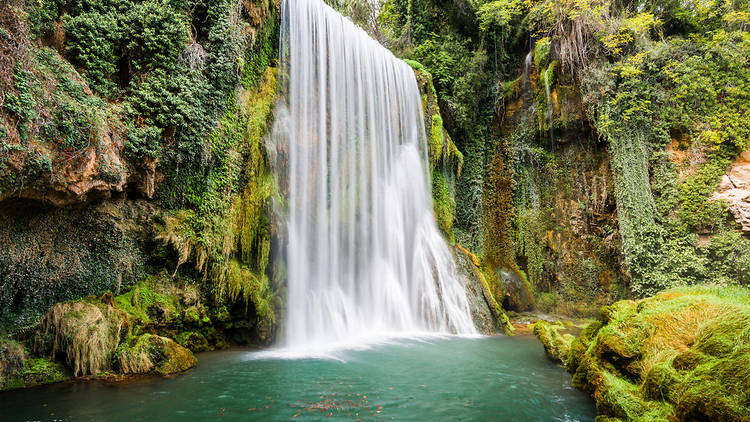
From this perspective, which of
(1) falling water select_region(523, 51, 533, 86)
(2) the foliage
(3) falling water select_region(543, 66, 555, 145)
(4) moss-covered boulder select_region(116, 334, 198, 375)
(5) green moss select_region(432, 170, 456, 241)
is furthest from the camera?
(1) falling water select_region(523, 51, 533, 86)

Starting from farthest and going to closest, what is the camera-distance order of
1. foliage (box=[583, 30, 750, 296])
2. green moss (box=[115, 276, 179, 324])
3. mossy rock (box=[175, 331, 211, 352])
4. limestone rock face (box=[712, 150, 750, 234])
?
foliage (box=[583, 30, 750, 296]) < limestone rock face (box=[712, 150, 750, 234]) < mossy rock (box=[175, 331, 211, 352]) < green moss (box=[115, 276, 179, 324])

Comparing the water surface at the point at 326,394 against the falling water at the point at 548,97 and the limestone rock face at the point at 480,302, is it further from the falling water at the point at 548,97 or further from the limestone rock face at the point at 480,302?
the falling water at the point at 548,97

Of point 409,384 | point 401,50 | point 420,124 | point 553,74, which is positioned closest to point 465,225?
point 420,124

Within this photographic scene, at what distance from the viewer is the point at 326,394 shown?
205 inches

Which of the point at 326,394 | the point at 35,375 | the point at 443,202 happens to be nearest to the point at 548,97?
the point at 443,202

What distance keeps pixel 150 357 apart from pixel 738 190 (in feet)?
57.5

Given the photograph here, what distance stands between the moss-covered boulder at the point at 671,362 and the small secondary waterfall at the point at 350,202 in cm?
590

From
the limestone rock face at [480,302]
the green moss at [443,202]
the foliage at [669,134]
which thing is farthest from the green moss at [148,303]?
the foliage at [669,134]

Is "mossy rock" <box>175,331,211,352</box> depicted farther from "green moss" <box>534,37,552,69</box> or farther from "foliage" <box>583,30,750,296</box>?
"green moss" <box>534,37,552,69</box>

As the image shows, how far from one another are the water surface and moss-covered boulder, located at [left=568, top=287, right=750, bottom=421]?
0.64 m

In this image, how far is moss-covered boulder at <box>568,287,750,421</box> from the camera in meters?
3.07

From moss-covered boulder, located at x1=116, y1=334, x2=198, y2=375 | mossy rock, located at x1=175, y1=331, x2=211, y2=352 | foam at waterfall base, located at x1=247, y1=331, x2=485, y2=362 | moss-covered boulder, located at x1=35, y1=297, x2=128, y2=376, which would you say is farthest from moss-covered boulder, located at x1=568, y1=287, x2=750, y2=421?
mossy rock, located at x1=175, y1=331, x2=211, y2=352

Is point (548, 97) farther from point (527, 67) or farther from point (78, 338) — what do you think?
point (78, 338)

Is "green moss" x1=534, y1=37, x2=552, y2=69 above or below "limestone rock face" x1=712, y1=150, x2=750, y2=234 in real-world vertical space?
above
